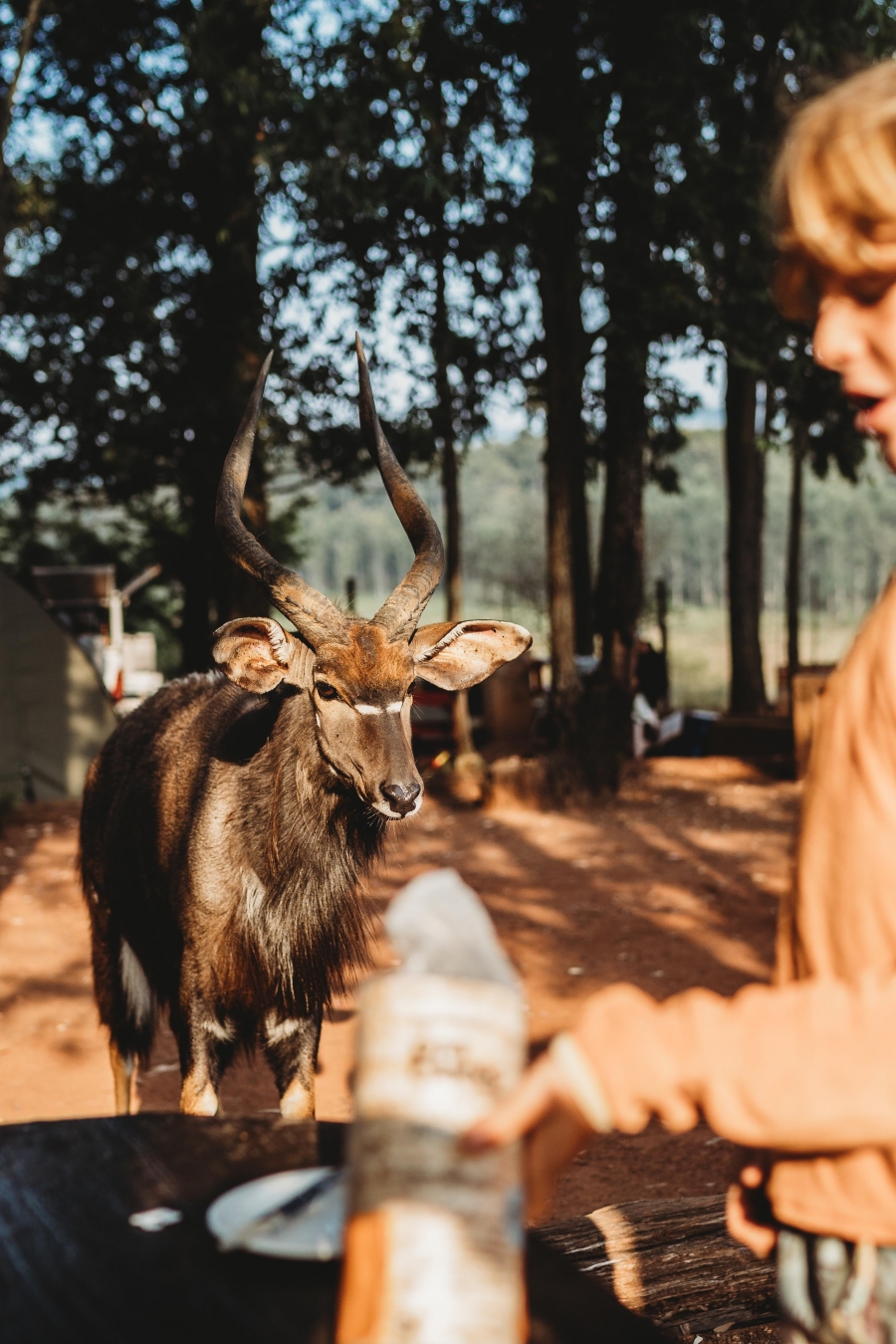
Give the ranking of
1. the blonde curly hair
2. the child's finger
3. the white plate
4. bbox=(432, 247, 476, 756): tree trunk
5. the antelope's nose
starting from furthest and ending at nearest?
1. bbox=(432, 247, 476, 756): tree trunk
2. the antelope's nose
3. the white plate
4. the blonde curly hair
5. the child's finger

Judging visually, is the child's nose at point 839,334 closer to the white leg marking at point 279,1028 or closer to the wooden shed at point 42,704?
the white leg marking at point 279,1028

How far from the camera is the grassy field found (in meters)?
34.8

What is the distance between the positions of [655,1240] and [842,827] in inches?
76.5

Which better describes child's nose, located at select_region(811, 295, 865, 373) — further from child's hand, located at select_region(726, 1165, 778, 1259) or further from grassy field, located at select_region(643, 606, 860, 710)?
grassy field, located at select_region(643, 606, 860, 710)

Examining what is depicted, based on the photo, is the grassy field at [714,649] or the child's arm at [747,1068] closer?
the child's arm at [747,1068]

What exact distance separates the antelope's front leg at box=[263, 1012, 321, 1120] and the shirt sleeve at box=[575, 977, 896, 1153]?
8.82 ft

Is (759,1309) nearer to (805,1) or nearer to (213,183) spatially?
(805,1)

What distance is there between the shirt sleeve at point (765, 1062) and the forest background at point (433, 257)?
22.7 ft

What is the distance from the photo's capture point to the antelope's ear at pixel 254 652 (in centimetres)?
376

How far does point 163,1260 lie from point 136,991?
330 cm

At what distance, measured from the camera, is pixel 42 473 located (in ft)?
59.3

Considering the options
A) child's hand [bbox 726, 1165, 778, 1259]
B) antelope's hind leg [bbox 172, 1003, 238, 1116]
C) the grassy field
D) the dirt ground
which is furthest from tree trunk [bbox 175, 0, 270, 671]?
child's hand [bbox 726, 1165, 778, 1259]

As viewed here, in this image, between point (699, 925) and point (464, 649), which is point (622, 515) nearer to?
point (699, 925)

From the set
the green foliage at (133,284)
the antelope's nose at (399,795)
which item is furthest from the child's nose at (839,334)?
the green foliage at (133,284)
